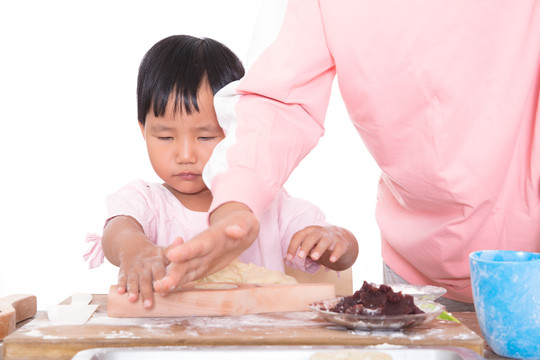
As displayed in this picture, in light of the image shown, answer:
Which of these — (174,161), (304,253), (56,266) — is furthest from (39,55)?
(304,253)

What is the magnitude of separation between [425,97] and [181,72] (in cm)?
75

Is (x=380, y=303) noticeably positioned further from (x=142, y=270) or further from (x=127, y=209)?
(x=127, y=209)

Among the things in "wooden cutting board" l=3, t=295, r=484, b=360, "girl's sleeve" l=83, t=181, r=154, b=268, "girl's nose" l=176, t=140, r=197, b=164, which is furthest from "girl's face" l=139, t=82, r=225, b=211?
"wooden cutting board" l=3, t=295, r=484, b=360

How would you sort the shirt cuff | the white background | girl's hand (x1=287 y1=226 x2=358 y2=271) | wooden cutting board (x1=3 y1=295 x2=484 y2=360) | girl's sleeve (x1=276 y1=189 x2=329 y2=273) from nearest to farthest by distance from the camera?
wooden cutting board (x1=3 y1=295 x2=484 y2=360), the shirt cuff, girl's hand (x1=287 y1=226 x2=358 y2=271), girl's sleeve (x1=276 y1=189 x2=329 y2=273), the white background

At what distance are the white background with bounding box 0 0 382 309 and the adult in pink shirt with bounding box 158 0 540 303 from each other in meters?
2.76

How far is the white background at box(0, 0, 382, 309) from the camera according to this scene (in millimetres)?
3889

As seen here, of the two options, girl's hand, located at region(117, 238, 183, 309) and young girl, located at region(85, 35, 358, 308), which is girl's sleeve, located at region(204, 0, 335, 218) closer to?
girl's hand, located at region(117, 238, 183, 309)

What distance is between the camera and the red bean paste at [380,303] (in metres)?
0.94

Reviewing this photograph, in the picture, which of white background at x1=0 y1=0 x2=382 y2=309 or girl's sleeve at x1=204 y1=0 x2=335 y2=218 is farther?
white background at x1=0 y1=0 x2=382 y2=309

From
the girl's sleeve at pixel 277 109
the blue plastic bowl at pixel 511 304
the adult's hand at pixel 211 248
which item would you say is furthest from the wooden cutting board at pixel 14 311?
the blue plastic bowl at pixel 511 304

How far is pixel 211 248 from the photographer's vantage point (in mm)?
936

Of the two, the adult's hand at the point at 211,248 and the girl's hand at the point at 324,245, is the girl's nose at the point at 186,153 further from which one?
the adult's hand at the point at 211,248

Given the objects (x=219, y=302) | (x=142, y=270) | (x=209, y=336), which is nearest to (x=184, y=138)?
(x=142, y=270)

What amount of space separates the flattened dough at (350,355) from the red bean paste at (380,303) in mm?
123
